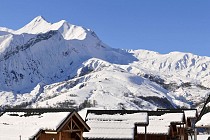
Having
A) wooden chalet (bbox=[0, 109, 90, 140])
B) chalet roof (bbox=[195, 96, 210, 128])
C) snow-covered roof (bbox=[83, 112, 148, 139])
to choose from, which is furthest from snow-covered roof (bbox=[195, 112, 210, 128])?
snow-covered roof (bbox=[83, 112, 148, 139])

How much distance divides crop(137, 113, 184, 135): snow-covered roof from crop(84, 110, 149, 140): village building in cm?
508

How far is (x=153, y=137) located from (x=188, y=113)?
56.2ft

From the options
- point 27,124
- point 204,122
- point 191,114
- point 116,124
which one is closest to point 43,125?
point 27,124

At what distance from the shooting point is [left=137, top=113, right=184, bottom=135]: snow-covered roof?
162 feet

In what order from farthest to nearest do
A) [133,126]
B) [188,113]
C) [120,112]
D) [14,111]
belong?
[188,113]
[120,112]
[133,126]
[14,111]

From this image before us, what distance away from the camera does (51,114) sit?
34.2m

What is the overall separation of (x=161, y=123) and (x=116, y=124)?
8760 mm

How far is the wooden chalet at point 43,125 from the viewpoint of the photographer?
32438 mm

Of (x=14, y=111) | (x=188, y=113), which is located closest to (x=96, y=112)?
(x=14, y=111)

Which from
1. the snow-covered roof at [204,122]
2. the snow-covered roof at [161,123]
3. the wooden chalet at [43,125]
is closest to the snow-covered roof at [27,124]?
the wooden chalet at [43,125]

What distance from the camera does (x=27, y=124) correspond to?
34.3 m

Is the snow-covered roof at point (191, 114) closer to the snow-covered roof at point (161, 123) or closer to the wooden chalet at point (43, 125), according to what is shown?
the snow-covered roof at point (161, 123)

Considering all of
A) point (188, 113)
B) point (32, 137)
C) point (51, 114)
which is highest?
point (188, 113)

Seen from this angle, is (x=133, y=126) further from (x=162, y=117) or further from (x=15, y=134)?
(x=15, y=134)
